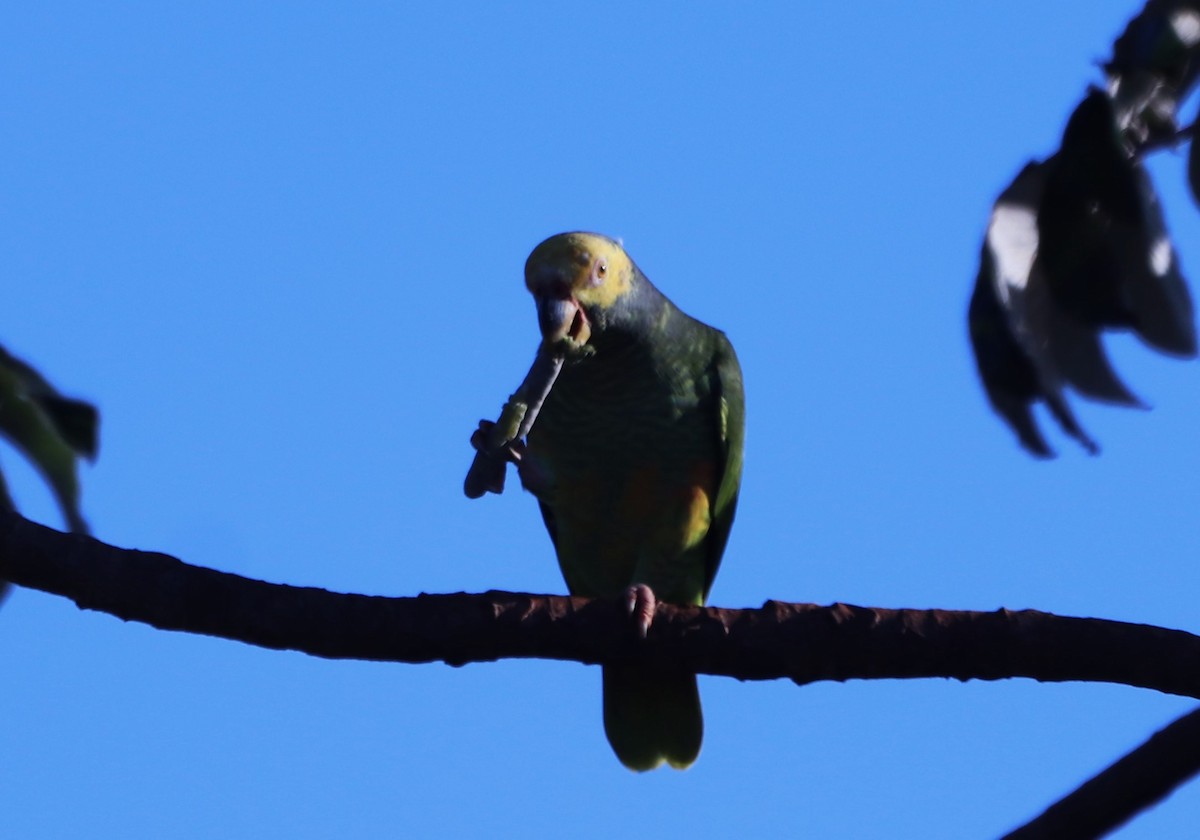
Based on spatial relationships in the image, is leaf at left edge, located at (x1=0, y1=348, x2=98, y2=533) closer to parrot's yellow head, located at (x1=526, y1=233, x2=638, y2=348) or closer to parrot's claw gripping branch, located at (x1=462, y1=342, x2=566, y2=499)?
parrot's claw gripping branch, located at (x1=462, y1=342, x2=566, y2=499)

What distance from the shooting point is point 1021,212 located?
1312 millimetres

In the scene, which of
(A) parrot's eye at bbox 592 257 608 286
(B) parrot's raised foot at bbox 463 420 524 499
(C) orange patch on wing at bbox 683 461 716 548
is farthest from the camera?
(C) orange patch on wing at bbox 683 461 716 548

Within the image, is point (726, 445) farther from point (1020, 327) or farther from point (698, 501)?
point (1020, 327)

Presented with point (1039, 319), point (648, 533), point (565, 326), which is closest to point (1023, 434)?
point (1039, 319)

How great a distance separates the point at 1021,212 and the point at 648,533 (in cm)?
310

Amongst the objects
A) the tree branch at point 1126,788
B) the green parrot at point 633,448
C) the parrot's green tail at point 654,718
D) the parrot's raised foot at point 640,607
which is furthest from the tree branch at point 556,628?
the parrot's green tail at point 654,718

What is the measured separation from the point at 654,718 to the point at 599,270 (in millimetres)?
1408

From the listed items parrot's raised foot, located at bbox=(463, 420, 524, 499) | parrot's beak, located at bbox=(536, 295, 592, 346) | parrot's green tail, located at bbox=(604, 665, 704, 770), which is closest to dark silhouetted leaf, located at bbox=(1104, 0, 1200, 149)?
parrot's raised foot, located at bbox=(463, 420, 524, 499)

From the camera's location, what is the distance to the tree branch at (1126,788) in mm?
2205

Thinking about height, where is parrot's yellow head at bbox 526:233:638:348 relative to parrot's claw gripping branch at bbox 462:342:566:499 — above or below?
above

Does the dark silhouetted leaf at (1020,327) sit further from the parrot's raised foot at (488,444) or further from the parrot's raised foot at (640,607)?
the parrot's raised foot at (488,444)

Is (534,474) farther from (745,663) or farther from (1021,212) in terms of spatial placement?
(1021,212)

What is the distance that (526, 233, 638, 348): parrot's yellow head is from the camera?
161 inches

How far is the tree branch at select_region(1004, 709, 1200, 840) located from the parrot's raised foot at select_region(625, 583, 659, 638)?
101 centimetres
